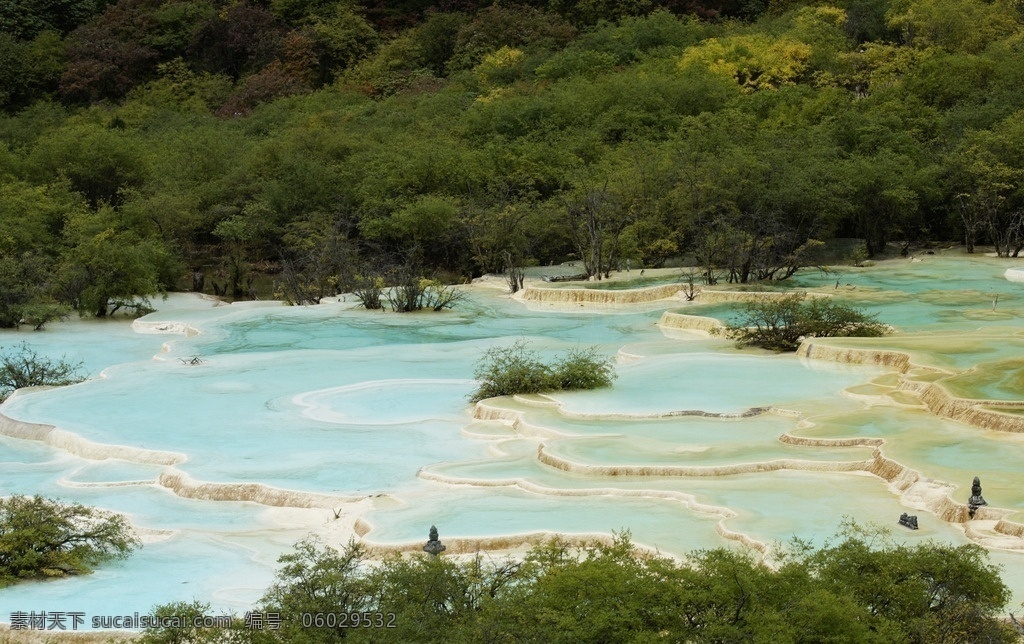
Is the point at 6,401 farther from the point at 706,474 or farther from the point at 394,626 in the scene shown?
the point at 394,626

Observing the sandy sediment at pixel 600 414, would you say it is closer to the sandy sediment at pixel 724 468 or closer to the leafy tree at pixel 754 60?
the sandy sediment at pixel 724 468

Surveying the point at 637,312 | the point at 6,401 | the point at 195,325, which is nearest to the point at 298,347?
the point at 195,325

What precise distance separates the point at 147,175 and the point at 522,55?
699 inches

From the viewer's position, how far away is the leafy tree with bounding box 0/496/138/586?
11.3 m

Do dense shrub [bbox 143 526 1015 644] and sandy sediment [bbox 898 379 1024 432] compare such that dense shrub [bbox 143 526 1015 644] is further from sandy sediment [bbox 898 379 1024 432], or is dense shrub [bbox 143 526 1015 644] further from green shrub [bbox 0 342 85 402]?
green shrub [bbox 0 342 85 402]

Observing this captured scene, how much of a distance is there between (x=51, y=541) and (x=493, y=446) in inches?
216

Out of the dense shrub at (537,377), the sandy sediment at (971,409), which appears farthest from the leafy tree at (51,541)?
the sandy sediment at (971,409)

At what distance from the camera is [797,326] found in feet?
69.8

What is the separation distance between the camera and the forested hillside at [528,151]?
106 feet

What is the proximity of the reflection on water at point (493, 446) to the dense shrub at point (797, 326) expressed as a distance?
51 centimetres

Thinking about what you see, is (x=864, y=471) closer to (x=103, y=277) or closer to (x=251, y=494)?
(x=251, y=494)

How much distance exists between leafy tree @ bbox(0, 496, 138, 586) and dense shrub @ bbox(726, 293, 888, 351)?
39.0 ft

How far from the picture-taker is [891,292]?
27.8m

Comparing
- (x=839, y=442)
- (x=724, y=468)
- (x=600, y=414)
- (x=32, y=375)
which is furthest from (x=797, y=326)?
(x=32, y=375)
